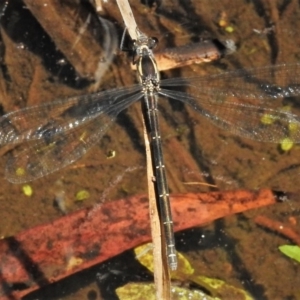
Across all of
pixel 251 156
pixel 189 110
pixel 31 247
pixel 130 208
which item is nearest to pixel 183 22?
pixel 189 110

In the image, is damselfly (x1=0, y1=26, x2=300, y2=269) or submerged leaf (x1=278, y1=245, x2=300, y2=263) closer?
damselfly (x1=0, y1=26, x2=300, y2=269)

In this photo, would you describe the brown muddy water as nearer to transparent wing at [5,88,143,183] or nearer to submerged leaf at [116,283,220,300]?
submerged leaf at [116,283,220,300]

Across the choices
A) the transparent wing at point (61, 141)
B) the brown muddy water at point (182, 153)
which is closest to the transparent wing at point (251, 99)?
the brown muddy water at point (182, 153)

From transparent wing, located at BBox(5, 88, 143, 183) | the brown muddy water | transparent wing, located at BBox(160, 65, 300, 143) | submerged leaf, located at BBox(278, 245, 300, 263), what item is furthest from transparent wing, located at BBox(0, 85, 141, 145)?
submerged leaf, located at BBox(278, 245, 300, 263)

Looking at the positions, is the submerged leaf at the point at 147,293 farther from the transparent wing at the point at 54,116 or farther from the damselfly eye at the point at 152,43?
the damselfly eye at the point at 152,43

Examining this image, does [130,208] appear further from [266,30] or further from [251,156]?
[266,30]

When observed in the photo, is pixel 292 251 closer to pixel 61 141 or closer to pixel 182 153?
pixel 182 153
